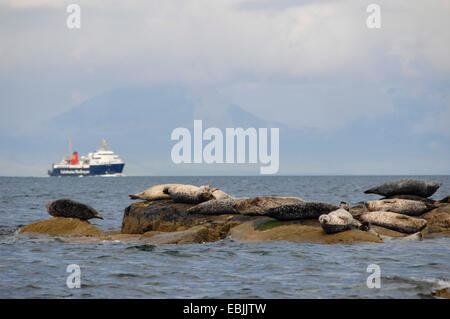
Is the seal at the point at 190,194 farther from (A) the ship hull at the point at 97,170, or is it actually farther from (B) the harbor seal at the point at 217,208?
(A) the ship hull at the point at 97,170

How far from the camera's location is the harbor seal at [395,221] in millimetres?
15680

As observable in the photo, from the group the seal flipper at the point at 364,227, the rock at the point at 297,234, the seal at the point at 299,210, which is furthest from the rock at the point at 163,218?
the seal flipper at the point at 364,227

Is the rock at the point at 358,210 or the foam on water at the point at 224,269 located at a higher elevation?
the rock at the point at 358,210

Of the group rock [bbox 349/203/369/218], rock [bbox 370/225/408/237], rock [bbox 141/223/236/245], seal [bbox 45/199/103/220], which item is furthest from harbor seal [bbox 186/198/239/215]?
seal [bbox 45/199/103/220]

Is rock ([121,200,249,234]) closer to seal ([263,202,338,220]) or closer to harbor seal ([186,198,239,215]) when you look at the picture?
harbor seal ([186,198,239,215])

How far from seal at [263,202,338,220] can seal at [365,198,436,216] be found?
8.37 feet

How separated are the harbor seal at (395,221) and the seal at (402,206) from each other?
2.80 ft

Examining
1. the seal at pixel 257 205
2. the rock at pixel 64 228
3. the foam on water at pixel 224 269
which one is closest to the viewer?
the foam on water at pixel 224 269

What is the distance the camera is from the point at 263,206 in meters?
15.9

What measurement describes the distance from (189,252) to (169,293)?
157 inches

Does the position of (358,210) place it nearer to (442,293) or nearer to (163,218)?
(163,218)
